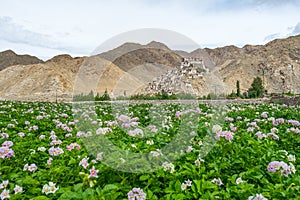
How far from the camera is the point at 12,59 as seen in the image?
11994 cm

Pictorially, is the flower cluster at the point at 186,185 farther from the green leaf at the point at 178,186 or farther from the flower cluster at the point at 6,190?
the flower cluster at the point at 6,190

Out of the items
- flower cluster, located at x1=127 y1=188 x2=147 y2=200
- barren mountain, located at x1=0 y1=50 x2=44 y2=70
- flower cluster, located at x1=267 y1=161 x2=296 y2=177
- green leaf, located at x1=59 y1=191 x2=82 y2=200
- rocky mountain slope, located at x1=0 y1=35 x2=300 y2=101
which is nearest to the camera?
green leaf, located at x1=59 y1=191 x2=82 y2=200

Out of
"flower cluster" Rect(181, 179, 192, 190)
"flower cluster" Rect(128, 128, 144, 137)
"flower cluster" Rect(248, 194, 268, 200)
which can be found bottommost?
"flower cluster" Rect(181, 179, 192, 190)

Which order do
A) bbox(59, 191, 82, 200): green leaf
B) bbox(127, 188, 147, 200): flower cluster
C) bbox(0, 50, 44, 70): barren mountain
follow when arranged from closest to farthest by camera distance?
bbox(59, 191, 82, 200): green leaf, bbox(127, 188, 147, 200): flower cluster, bbox(0, 50, 44, 70): barren mountain

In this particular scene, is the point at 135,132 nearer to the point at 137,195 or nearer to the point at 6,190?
the point at 137,195

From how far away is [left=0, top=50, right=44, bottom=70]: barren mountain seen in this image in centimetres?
11662

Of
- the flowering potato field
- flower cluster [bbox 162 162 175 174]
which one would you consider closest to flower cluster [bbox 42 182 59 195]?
the flowering potato field

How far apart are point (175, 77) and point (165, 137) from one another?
3025cm

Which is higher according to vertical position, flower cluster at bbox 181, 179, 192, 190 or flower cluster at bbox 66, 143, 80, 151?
flower cluster at bbox 66, 143, 80, 151

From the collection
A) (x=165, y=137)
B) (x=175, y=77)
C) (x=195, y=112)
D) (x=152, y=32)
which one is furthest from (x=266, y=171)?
(x=175, y=77)

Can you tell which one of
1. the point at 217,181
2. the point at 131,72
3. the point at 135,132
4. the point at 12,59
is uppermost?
the point at 12,59

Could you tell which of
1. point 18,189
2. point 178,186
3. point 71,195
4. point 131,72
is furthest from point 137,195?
point 131,72

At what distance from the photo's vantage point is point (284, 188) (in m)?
2.59

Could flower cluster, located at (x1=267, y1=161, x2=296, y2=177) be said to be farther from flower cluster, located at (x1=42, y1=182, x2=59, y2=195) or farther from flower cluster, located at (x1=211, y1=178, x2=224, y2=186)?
flower cluster, located at (x1=42, y1=182, x2=59, y2=195)
